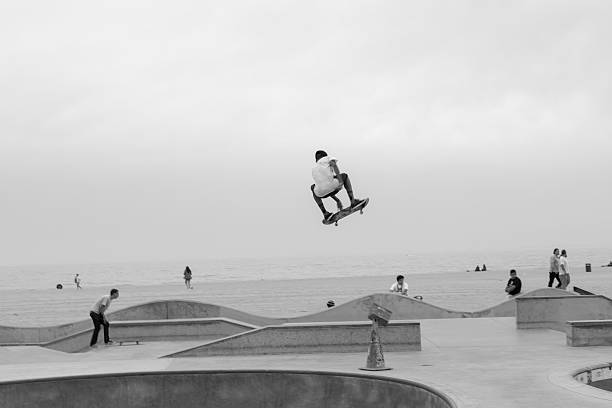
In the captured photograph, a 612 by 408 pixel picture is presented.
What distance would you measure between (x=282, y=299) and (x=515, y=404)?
131 ft

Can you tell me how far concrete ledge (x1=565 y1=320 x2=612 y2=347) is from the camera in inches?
566

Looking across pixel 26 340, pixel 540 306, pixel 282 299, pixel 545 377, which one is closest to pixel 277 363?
pixel 545 377

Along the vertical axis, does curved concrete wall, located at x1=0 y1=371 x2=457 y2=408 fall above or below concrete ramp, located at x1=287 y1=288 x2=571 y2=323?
below

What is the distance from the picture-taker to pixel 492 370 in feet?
38.8

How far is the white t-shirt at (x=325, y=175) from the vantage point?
43.8 feet

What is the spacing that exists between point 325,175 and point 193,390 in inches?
170

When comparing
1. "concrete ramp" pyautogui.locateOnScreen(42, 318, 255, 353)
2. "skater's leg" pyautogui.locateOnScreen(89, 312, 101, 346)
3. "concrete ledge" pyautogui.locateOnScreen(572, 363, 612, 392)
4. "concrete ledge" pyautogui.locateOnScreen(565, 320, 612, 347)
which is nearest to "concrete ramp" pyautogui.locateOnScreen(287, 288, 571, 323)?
"concrete ramp" pyautogui.locateOnScreen(42, 318, 255, 353)

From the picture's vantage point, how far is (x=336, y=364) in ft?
42.7

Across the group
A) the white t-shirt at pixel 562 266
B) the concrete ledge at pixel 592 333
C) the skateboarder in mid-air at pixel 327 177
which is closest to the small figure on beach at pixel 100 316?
the skateboarder in mid-air at pixel 327 177

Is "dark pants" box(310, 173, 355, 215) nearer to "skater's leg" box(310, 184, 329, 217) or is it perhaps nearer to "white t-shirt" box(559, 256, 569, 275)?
"skater's leg" box(310, 184, 329, 217)

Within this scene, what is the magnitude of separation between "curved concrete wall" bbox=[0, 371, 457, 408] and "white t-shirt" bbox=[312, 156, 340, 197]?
11.4 feet

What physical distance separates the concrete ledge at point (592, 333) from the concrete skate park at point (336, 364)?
2 centimetres

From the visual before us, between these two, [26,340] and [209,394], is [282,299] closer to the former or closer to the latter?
[26,340]

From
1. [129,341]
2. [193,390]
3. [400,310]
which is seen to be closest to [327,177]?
[193,390]
